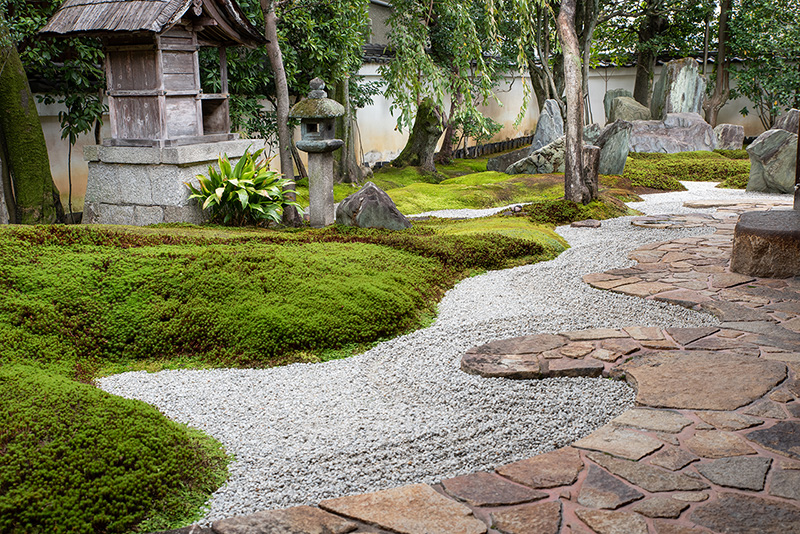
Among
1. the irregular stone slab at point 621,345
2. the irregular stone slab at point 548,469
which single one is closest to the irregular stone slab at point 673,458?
the irregular stone slab at point 548,469

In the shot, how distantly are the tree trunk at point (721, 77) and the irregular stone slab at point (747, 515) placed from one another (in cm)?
1993

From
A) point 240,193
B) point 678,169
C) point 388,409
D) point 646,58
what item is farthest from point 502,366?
point 646,58

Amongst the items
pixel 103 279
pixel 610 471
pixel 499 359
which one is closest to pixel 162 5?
pixel 103 279

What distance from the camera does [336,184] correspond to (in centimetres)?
1270

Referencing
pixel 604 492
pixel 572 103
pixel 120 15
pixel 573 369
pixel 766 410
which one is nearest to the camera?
pixel 604 492

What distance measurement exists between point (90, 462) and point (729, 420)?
9.69 ft

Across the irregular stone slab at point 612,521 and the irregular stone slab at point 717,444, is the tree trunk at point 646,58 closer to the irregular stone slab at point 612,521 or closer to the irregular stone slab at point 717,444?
the irregular stone slab at point 717,444

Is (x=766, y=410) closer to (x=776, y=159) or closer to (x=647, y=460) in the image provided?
(x=647, y=460)

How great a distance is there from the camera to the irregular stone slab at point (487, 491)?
275 cm

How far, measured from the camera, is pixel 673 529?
250 centimetres

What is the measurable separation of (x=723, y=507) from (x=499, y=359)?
5.93ft

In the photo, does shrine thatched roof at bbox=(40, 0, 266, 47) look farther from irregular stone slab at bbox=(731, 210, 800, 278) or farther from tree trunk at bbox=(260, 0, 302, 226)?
irregular stone slab at bbox=(731, 210, 800, 278)

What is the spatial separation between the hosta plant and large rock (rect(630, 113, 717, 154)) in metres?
12.3

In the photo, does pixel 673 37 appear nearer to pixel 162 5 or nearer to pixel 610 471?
pixel 162 5
